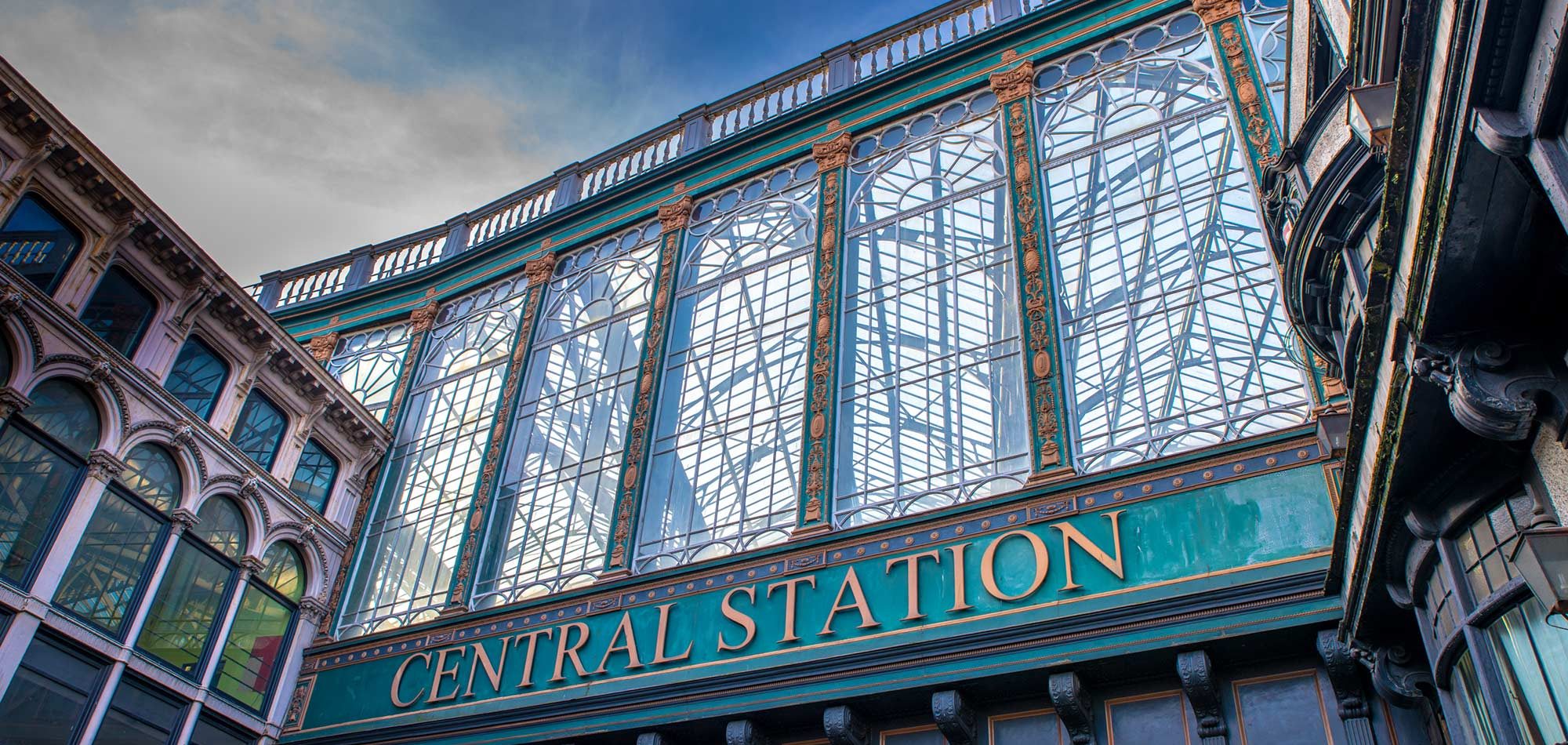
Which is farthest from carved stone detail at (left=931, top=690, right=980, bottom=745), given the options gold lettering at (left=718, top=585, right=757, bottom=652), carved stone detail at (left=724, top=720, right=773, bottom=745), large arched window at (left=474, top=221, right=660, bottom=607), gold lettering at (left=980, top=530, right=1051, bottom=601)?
large arched window at (left=474, top=221, right=660, bottom=607)

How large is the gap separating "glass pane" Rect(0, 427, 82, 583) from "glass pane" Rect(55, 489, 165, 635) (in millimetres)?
554

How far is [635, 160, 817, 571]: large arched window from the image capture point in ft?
49.5

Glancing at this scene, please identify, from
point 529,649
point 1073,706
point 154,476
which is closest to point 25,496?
point 154,476

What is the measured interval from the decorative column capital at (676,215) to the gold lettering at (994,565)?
892 centimetres

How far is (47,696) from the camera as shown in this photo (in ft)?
46.2

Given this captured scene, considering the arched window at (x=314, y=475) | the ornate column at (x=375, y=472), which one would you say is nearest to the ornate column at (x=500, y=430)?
the ornate column at (x=375, y=472)

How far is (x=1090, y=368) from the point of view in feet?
55.0

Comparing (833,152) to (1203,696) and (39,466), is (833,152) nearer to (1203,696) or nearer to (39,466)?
(1203,696)

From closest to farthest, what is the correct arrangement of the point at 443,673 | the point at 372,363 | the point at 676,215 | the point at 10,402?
the point at 10,402
the point at 443,673
the point at 676,215
the point at 372,363

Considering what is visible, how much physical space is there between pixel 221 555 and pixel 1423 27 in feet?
55.4

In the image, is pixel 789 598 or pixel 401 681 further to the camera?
pixel 401 681

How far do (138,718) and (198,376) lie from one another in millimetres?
5051

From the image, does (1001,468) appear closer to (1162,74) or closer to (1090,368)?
(1090,368)

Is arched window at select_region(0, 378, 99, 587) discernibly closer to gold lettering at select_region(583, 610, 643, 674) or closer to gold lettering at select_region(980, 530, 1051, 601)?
gold lettering at select_region(583, 610, 643, 674)
